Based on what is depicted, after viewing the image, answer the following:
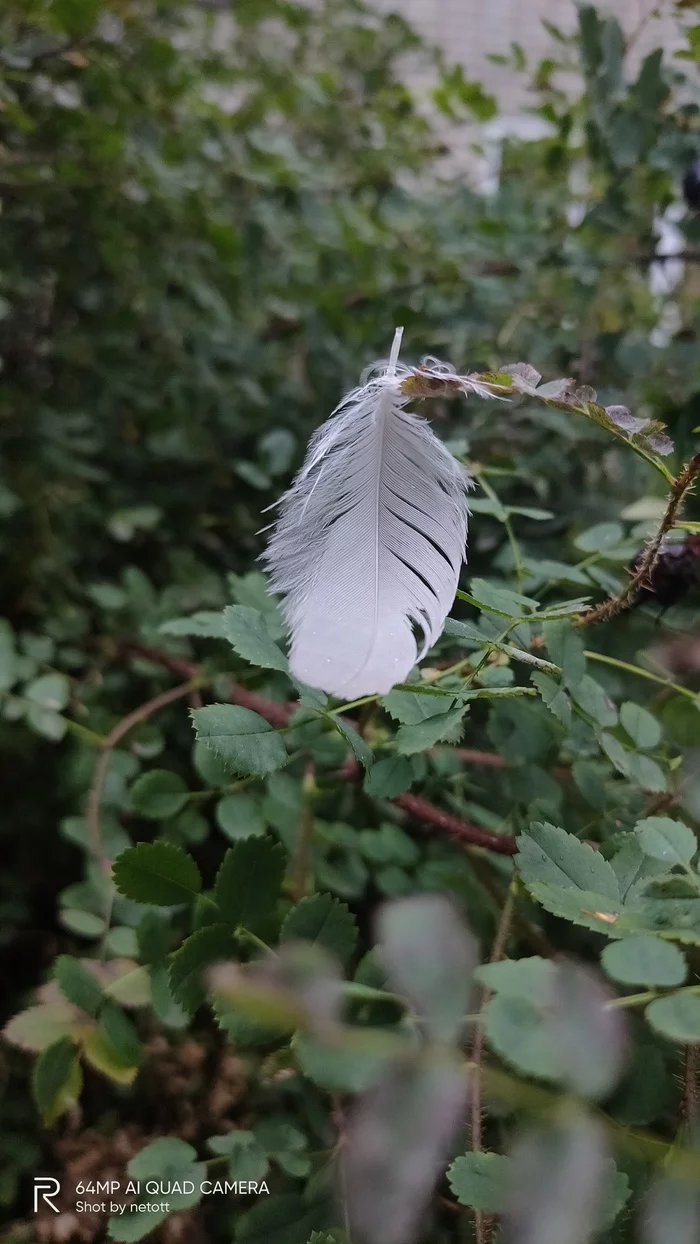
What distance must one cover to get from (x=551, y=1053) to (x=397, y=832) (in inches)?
11.1

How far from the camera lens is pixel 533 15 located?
65.7 inches

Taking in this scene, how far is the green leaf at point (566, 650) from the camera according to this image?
1.30 feet

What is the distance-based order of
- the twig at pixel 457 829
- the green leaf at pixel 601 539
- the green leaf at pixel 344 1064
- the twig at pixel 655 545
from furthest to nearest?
the green leaf at pixel 601 539 → the twig at pixel 457 829 → the twig at pixel 655 545 → the green leaf at pixel 344 1064

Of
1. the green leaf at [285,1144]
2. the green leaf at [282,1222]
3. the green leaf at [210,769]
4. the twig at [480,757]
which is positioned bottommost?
the green leaf at [282,1222]

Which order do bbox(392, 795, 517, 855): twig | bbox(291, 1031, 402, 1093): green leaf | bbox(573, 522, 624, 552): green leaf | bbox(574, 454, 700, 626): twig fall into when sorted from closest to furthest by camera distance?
bbox(291, 1031, 402, 1093): green leaf
bbox(574, 454, 700, 626): twig
bbox(392, 795, 517, 855): twig
bbox(573, 522, 624, 552): green leaf

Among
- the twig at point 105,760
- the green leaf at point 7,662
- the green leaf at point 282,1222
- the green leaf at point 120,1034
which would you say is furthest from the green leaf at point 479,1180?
the green leaf at point 7,662

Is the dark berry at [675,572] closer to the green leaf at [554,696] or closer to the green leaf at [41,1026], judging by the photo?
the green leaf at [554,696]

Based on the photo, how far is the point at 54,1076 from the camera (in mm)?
427

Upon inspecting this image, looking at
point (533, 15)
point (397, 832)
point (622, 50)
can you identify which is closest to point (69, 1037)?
point (397, 832)

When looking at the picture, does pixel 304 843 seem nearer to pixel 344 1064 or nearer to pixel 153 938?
pixel 153 938

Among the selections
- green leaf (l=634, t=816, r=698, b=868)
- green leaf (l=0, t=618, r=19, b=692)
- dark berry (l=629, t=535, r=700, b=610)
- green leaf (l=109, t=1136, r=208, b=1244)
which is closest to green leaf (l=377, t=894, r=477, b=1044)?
green leaf (l=634, t=816, r=698, b=868)

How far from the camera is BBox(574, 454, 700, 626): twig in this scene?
1.02ft

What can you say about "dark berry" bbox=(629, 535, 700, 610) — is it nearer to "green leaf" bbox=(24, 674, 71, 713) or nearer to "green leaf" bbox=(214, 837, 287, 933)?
"green leaf" bbox=(214, 837, 287, 933)

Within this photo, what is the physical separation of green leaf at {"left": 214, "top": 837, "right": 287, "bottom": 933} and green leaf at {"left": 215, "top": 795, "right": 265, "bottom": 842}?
0.29 feet
